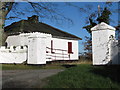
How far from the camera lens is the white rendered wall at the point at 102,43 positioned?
803 centimetres

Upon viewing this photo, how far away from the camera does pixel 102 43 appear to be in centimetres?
815

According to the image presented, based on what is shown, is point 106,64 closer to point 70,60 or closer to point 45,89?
point 45,89

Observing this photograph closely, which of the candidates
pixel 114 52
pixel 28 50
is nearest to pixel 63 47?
pixel 28 50

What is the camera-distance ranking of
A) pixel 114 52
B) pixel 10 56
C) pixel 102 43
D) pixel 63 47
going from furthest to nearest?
pixel 63 47, pixel 10 56, pixel 102 43, pixel 114 52

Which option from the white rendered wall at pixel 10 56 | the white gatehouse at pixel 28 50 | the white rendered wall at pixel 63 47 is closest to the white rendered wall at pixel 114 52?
the white gatehouse at pixel 28 50

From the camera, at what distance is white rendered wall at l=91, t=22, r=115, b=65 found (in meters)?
8.03

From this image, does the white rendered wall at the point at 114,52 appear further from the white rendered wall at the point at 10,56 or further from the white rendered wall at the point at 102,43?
the white rendered wall at the point at 10,56

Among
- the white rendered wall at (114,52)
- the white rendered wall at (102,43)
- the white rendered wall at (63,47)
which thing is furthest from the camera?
the white rendered wall at (63,47)

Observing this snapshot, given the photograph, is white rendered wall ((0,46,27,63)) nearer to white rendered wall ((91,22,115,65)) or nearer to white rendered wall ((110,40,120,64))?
white rendered wall ((91,22,115,65))

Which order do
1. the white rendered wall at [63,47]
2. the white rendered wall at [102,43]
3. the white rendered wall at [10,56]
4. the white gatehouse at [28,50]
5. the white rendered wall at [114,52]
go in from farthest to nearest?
the white rendered wall at [63,47] → the white rendered wall at [10,56] → the white gatehouse at [28,50] → the white rendered wall at [102,43] → the white rendered wall at [114,52]

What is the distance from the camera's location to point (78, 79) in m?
5.61

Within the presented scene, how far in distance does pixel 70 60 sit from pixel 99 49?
1280cm

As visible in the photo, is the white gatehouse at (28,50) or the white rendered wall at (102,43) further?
the white gatehouse at (28,50)

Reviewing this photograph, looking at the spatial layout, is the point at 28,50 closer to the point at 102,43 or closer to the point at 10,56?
the point at 10,56
